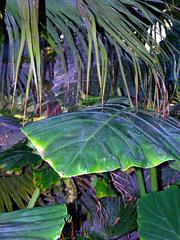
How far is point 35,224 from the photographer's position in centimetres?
56

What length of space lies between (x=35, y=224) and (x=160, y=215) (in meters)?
0.44

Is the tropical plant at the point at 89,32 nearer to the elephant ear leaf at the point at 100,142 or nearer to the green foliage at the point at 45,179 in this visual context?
the elephant ear leaf at the point at 100,142

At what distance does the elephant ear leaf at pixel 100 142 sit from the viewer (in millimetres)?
545

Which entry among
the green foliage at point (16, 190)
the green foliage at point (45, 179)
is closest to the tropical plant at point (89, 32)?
the green foliage at point (45, 179)

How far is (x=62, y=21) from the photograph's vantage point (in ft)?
3.16

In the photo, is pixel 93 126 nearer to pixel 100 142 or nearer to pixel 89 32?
pixel 100 142

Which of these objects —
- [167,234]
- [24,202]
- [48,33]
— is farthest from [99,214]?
[48,33]

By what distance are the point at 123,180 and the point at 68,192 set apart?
227 millimetres

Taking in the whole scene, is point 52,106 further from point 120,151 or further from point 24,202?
point 120,151

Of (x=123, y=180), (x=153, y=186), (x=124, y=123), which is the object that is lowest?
(x=123, y=180)

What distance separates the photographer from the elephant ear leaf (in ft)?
1.79

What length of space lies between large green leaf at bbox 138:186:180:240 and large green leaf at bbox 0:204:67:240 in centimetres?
34

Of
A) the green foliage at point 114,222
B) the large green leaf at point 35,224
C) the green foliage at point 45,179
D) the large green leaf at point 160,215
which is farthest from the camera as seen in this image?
the green foliage at point 114,222

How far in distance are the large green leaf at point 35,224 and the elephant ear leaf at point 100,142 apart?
0.28ft
